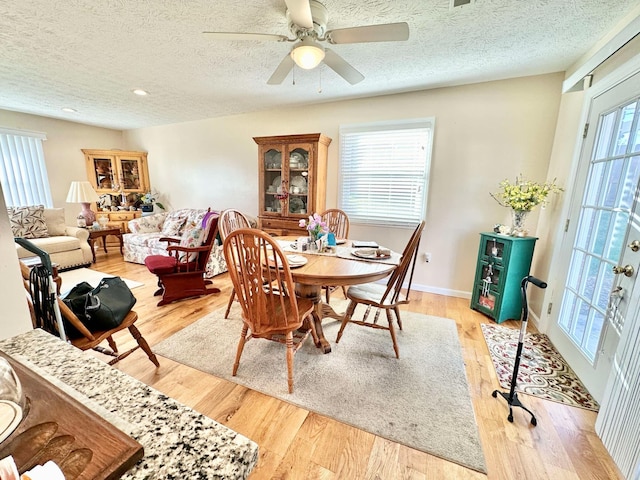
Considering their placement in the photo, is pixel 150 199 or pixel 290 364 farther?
pixel 150 199

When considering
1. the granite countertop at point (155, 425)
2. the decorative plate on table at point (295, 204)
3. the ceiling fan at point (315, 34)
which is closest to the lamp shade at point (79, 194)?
the decorative plate on table at point (295, 204)

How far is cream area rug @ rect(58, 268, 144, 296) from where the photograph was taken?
10.6 ft

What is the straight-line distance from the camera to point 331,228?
10.1 ft

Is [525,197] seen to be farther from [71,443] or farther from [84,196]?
[84,196]

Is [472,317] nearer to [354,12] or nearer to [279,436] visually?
[279,436]

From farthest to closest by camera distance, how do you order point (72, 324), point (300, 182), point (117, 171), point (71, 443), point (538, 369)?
point (117, 171), point (300, 182), point (538, 369), point (72, 324), point (71, 443)

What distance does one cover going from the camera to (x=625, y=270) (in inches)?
56.4

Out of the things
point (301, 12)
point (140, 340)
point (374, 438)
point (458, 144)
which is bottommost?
point (374, 438)

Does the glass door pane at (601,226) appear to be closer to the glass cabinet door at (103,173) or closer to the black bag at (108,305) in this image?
the black bag at (108,305)

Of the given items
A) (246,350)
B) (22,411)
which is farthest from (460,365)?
(22,411)

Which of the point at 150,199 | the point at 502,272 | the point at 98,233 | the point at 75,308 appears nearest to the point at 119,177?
the point at 150,199

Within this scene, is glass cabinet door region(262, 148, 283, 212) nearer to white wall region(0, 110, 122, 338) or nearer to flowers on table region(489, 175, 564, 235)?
flowers on table region(489, 175, 564, 235)

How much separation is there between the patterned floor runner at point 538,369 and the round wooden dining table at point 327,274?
113 centimetres

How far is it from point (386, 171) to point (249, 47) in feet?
6.35
